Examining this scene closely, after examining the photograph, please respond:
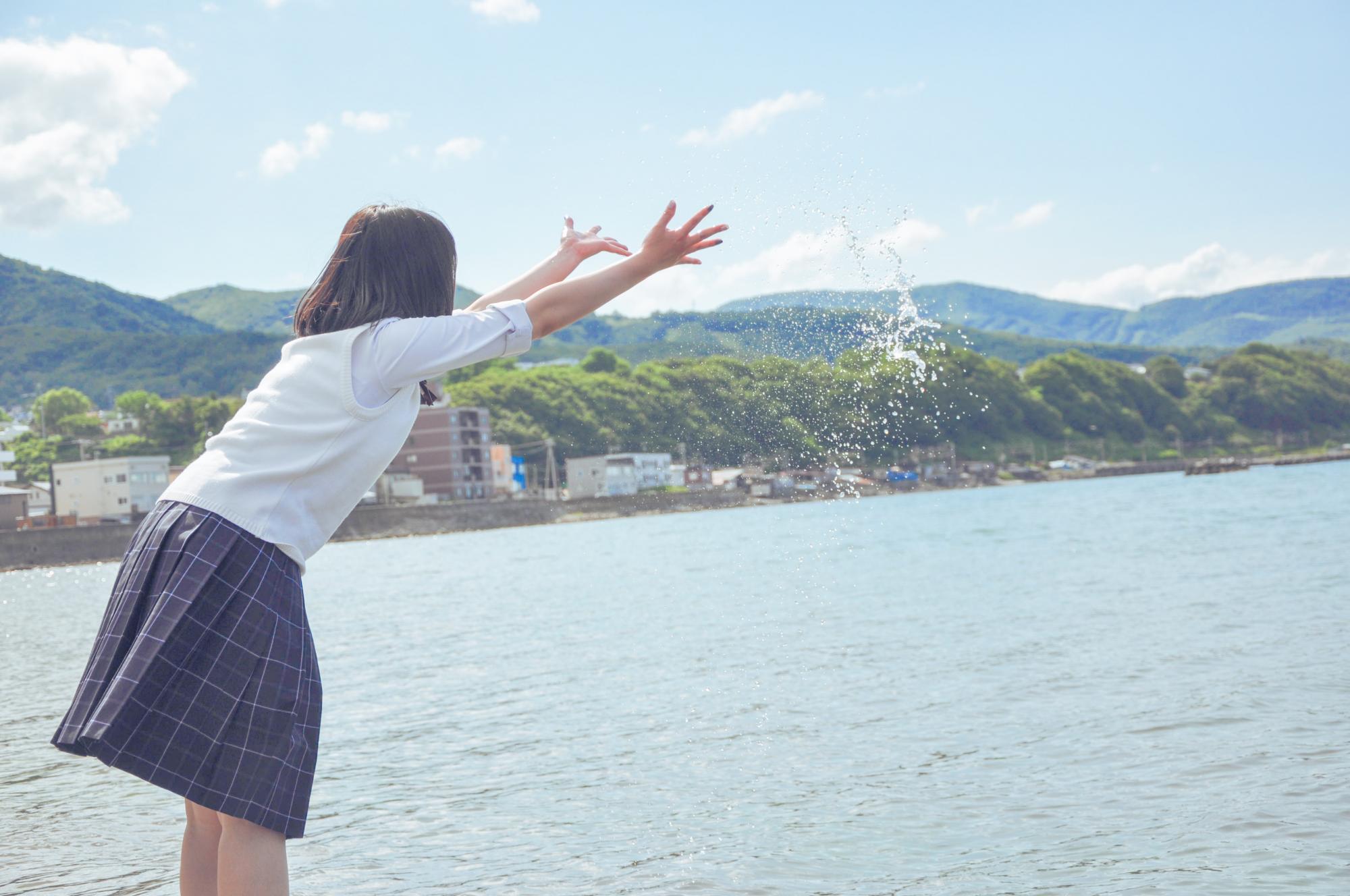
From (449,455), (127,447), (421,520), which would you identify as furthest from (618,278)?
(127,447)

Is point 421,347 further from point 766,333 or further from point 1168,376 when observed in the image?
point 1168,376

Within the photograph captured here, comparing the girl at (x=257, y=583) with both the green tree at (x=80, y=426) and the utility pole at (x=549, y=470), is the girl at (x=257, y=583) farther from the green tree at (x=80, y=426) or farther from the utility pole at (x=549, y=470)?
the green tree at (x=80, y=426)

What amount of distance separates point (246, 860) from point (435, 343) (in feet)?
3.42

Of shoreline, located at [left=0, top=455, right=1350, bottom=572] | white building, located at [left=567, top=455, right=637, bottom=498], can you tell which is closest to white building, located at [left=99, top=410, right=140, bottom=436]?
white building, located at [left=567, top=455, right=637, bottom=498]

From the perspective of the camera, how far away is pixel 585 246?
2773mm

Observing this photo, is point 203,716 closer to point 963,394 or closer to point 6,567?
point 6,567

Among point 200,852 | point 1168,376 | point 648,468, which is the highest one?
point 1168,376

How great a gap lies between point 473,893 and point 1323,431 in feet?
508

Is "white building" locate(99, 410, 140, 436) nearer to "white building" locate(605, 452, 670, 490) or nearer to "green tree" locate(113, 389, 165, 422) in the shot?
"green tree" locate(113, 389, 165, 422)

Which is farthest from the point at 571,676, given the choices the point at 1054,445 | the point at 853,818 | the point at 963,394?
the point at 1054,445

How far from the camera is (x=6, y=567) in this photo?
53344 mm

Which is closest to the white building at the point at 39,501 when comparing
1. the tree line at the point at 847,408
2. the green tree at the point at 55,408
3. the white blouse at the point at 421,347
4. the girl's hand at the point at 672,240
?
the tree line at the point at 847,408

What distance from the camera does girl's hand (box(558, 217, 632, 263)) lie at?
9.09ft

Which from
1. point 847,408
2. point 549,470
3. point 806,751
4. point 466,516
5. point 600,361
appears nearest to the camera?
point 806,751
